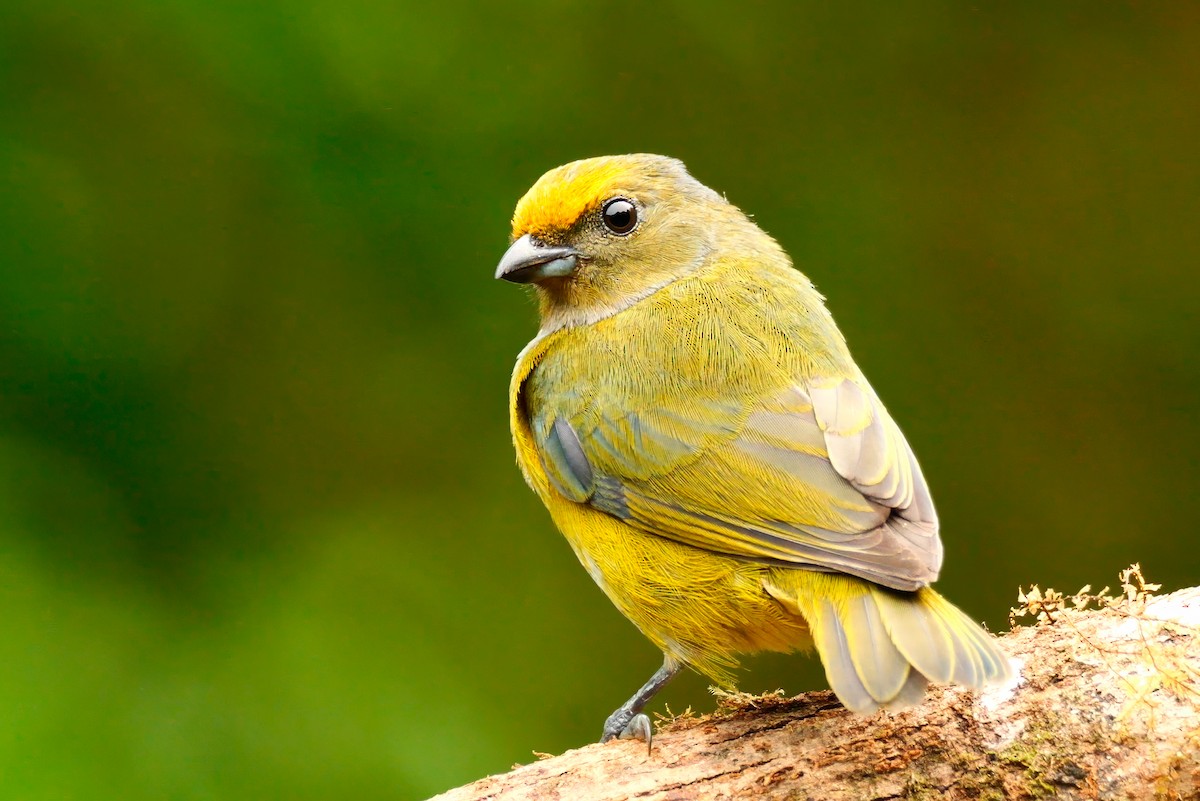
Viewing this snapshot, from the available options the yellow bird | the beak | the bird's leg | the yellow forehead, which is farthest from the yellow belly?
the yellow forehead

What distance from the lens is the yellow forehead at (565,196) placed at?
3686 mm

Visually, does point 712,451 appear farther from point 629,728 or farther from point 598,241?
point 598,241

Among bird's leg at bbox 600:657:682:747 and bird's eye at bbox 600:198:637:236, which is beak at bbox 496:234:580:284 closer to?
bird's eye at bbox 600:198:637:236

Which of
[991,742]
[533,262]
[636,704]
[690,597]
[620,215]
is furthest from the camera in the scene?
[620,215]

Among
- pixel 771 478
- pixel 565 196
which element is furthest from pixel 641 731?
pixel 565 196

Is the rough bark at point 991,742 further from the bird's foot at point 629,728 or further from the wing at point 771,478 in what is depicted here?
the wing at point 771,478

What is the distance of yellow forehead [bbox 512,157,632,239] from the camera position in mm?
3686

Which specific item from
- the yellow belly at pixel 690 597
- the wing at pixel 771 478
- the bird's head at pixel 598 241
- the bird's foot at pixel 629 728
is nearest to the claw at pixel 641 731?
the bird's foot at pixel 629 728

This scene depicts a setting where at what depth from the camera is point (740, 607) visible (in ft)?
9.41

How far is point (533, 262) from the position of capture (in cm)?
367

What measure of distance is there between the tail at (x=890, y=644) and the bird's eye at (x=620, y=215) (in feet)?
4.68

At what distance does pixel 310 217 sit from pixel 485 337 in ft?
2.38

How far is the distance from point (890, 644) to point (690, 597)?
575 mm

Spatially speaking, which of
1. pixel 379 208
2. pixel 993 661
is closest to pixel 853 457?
pixel 993 661
